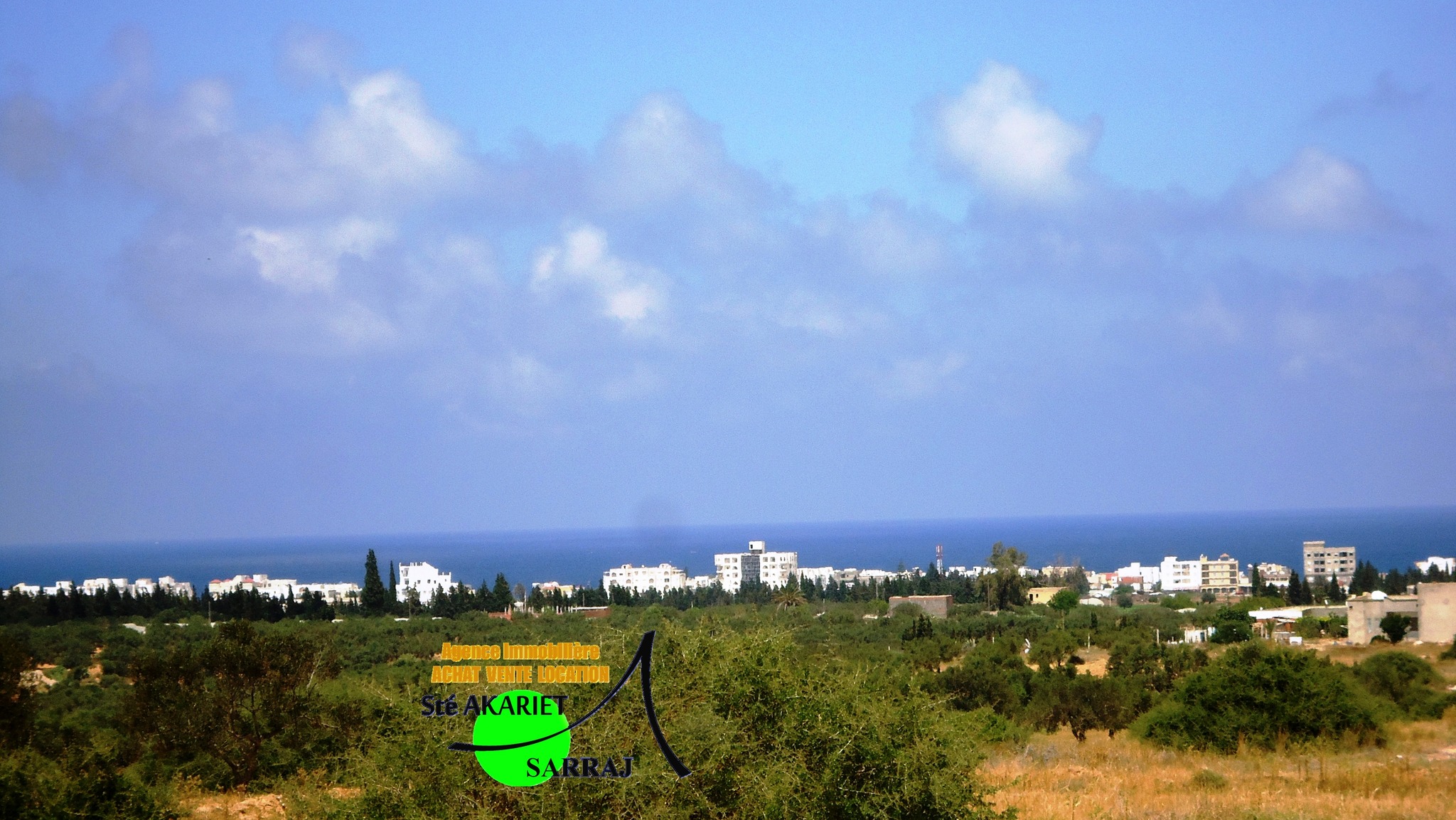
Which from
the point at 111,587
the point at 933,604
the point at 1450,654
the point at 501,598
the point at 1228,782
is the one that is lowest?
the point at 933,604

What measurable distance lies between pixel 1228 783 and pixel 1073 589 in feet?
245

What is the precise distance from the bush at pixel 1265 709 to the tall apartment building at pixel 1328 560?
450 ft

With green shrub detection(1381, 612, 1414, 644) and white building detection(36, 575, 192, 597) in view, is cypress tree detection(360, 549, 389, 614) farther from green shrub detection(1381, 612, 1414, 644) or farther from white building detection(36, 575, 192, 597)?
green shrub detection(1381, 612, 1414, 644)

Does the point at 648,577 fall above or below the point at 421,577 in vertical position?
below

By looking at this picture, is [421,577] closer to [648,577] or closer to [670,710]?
[648,577]

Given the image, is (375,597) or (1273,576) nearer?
(375,597)

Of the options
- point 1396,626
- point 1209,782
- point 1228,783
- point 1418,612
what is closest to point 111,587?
point 1209,782

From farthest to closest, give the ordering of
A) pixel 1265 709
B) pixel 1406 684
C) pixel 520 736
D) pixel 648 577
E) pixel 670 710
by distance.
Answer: pixel 648 577, pixel 1406 684, pixel 1265 709, pixel 670 710, pixel 520 736

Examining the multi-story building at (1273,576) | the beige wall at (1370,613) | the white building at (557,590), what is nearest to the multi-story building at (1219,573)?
the multi-story building at (1273,576)

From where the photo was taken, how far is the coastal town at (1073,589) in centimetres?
3991

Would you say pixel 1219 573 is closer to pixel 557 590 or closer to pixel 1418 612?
pixel 557 590

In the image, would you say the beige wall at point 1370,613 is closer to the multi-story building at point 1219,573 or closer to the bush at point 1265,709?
the bush at point 1265,709

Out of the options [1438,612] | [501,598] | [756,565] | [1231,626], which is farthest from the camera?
[756,565]

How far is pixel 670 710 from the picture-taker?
5660 mm
